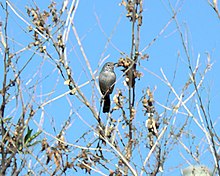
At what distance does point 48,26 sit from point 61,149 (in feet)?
3.43

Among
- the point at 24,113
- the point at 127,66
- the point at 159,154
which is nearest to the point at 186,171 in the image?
the point at 159,154

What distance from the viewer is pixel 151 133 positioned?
5.61 metres

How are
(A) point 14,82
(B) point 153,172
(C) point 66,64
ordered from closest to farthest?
(B) point 153,172 → (C) point 66,64 → (A) point 14,82

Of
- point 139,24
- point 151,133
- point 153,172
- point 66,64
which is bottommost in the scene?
point 153,172

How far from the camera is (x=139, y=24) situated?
225 inches

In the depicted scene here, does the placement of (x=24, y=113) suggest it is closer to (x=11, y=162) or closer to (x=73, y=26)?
(x=11, y=162)

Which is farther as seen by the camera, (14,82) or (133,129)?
(14,82)

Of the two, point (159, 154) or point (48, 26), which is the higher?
point (48, 26)

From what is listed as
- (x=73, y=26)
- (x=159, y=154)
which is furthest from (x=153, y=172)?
(x=73, y=26)

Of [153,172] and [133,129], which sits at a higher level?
[133,129]

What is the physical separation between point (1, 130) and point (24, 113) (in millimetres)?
316

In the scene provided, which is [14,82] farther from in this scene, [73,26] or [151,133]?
[151,133]

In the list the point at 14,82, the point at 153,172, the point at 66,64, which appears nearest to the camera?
the point at 153,172

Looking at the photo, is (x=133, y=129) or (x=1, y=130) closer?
(x=133, y=129)
